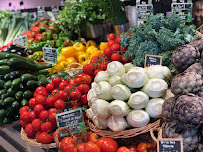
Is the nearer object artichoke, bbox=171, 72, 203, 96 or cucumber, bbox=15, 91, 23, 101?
artichoke, bbox=171, 72, 203, 96

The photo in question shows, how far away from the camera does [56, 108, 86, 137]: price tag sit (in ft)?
5.73

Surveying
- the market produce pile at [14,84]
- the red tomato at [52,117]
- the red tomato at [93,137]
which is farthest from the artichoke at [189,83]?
the market produce pile at [14,84]

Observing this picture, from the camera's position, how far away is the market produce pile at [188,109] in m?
1.20

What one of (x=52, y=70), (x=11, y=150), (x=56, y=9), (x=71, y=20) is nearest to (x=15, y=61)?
(x=52, y=70)

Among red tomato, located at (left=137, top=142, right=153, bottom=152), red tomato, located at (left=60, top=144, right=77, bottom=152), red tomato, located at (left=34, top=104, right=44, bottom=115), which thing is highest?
red tomato, located at (left=34, top=104, right=44, bottom=115)

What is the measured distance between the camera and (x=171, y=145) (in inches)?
A: 47.8

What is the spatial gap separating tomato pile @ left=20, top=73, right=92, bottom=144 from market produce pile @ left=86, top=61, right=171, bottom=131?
30cm

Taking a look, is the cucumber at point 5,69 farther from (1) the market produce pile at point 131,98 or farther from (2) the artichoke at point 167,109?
(2) the artichoke at point 167,109

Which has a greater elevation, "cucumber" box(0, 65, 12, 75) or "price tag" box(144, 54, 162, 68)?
"price tag" box(144, 54, 162, 68)

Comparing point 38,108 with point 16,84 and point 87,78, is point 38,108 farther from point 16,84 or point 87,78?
point 16,84

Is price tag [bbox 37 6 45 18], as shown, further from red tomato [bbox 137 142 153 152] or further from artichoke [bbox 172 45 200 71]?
red tomato [bbox 137 142 153 152]

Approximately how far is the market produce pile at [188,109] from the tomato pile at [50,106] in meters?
0.83

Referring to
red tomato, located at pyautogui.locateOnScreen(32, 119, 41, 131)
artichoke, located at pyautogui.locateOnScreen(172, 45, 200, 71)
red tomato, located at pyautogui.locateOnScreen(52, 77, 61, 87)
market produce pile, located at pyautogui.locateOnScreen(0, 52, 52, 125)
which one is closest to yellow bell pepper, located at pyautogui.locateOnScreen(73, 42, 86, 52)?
market produce pile, located at pyautogui.locateOnScreen(0, 52, 52, 125)

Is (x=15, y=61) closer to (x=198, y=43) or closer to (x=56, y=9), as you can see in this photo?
(x=198, y=43)
